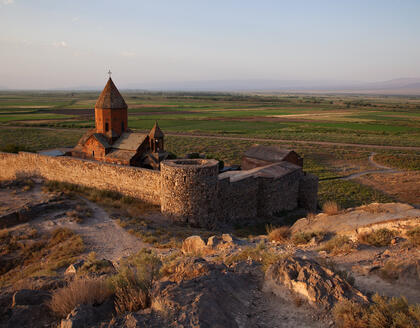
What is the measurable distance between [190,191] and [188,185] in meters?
0.24

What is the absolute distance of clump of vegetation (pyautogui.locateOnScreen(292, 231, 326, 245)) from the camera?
764cm

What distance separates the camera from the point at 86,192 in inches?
606

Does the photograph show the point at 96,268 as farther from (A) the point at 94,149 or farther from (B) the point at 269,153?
(B) the point at 269,153

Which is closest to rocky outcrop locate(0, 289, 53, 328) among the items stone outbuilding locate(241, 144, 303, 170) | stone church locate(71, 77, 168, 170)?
stone church locate(71, 77, 168, 170)

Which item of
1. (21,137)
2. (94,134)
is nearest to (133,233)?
(94,134)

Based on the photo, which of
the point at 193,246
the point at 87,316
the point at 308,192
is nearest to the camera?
the point at 87,316

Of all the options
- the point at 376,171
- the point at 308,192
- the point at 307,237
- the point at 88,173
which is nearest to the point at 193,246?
the point at 307,237

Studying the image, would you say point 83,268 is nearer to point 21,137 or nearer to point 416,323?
point 416,323

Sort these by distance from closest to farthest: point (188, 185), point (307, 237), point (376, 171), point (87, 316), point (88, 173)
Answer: point (87, 316)
point (307, 237)
point (188, 185)
point (88, 173)
point (376, 171)

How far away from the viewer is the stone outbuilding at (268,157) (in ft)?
64.1

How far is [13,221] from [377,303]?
11883 millimetres

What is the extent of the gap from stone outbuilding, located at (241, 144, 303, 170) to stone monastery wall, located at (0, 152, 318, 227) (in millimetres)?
2898

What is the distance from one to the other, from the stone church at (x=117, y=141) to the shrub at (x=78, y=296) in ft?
48.3

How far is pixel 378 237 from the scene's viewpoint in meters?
6.54
